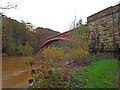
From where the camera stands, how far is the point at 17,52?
8984mm

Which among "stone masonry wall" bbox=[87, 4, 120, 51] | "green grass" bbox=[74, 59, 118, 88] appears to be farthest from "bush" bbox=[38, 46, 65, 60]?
"stone masonry wall" bbox=[87, 4, 120, 51]

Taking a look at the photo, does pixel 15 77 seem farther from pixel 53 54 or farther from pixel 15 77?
pixel 53 54

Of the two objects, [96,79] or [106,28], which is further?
[106,28]

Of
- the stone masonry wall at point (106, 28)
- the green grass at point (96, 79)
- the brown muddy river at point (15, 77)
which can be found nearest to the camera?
the green grass at point (96, 79)

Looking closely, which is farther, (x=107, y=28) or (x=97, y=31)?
(x=97, y=31)

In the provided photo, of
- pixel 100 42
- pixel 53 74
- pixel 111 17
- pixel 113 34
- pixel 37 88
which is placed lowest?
pixel 37 88

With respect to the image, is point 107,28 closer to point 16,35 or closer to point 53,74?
point 53,74

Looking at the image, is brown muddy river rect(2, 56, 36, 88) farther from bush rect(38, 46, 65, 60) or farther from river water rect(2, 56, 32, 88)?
bush rect(38, 46, 65, 60)

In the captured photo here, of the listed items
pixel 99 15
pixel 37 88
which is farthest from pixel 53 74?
pixel 99 15

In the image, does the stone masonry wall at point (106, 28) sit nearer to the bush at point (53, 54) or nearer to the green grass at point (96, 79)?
the green grass at point (96, 79)

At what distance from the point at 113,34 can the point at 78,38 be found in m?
2.06

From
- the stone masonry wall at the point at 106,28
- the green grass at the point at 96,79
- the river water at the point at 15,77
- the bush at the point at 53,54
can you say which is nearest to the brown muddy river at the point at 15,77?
the river water at the point at 15,77

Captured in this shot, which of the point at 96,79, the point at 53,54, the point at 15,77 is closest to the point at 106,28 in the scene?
the point at 96,79

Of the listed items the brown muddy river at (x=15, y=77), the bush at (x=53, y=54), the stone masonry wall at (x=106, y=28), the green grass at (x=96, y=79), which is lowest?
Answer: the brown muddy river at (x=15, y=77)
